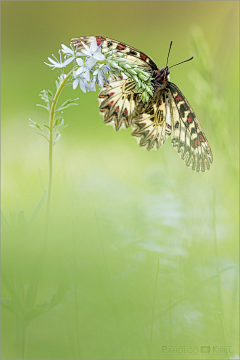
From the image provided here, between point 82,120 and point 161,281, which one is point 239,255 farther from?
point 82,120

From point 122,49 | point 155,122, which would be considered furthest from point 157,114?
point 122,49

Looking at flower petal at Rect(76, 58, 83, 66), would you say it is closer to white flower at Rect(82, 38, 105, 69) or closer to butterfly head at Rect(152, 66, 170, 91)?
white flower at Rect(82, 38, 105, 69)

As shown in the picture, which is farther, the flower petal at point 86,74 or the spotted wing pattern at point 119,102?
the spotted wing pattern at point 119,102

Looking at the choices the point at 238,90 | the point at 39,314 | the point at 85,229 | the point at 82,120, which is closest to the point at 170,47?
the point at 238,90

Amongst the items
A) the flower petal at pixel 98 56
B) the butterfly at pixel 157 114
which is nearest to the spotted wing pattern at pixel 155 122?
the butterfly at pixel 157 114

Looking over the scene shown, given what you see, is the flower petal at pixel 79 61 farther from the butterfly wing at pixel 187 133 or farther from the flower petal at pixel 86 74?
the butterfly wing at pixel 187 133

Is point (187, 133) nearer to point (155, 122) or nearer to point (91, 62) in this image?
point (155, 122)
